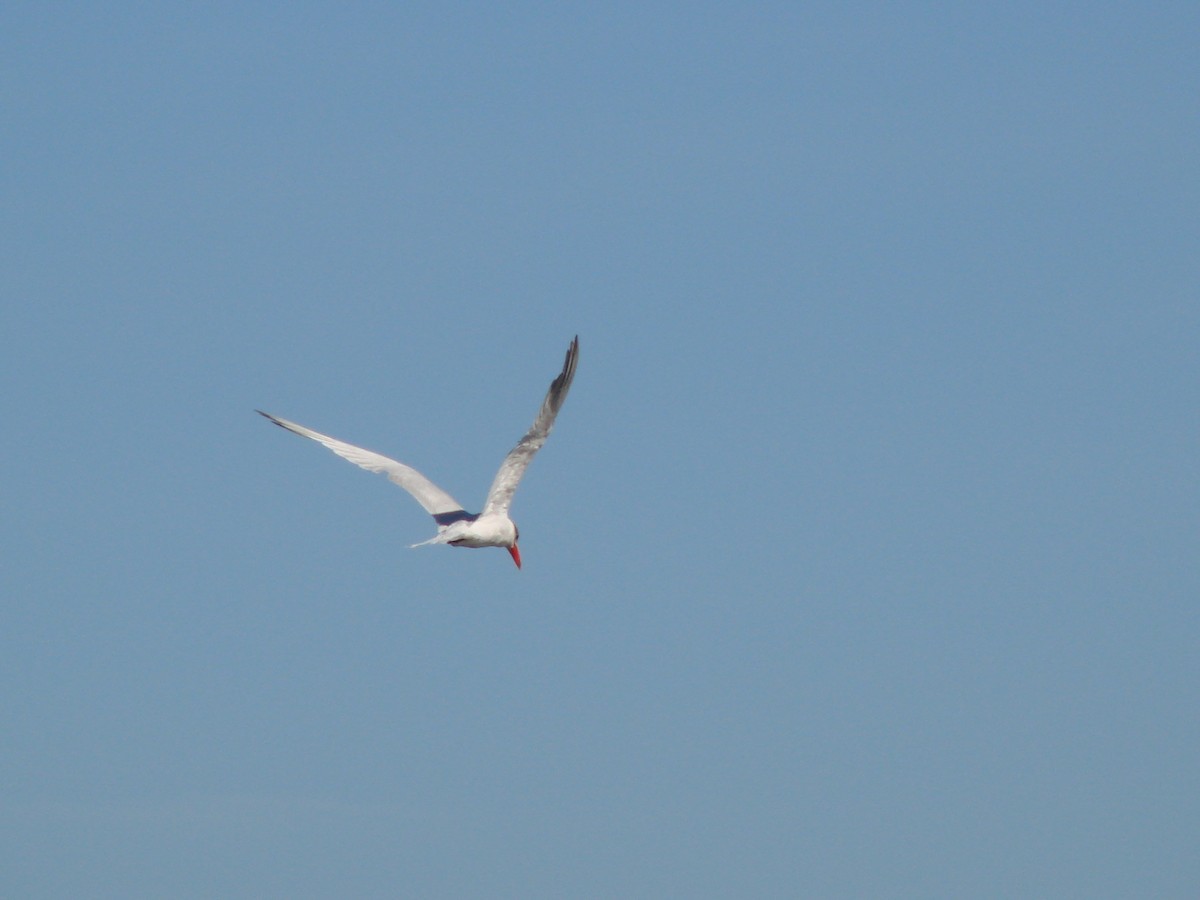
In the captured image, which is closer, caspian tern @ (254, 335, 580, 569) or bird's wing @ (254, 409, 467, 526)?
caspian tern @ (254, 335, 580, 569)

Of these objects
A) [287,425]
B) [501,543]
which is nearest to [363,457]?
[287,425]

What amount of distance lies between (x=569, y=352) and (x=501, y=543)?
412 centimetres

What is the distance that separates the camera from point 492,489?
105 feet

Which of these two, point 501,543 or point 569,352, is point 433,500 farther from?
point 569,352

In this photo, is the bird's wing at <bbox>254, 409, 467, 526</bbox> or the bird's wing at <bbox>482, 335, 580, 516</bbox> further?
the bird's wing at <bbox>254, 409, 467, 526</bbox>

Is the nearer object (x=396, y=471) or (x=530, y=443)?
(x=530, y=443)

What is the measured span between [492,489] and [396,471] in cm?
340

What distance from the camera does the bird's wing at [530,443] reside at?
3092 centimetres

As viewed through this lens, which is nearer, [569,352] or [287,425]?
[569,352]

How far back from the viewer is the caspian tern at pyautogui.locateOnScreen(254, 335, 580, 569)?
31016 millimetres

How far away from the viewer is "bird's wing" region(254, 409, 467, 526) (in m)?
33.8

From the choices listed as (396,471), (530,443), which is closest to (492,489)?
(530,443)

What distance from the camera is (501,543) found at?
32.7m

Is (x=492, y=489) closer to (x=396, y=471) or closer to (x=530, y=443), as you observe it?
(x=530, y=443)
